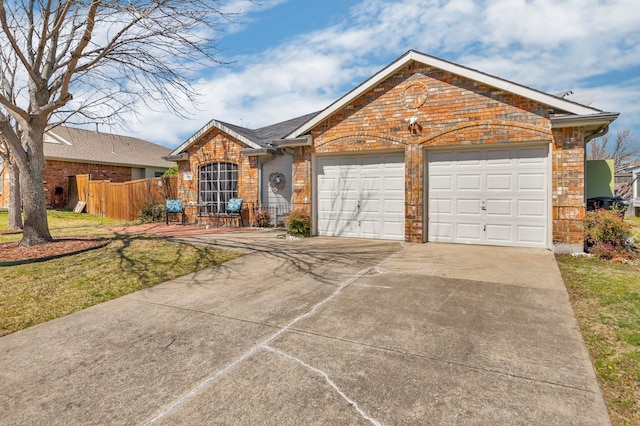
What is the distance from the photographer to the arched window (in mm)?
13406

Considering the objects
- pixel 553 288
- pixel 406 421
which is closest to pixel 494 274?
pixel 553 288

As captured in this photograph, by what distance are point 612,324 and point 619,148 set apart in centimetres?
4593

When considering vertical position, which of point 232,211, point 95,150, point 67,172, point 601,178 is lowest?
point 232,211

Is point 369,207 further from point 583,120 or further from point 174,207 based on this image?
point 174,207

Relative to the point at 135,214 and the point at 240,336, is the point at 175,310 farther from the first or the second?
the point at 135,214

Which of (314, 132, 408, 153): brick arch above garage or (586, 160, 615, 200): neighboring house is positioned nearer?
(314, 132, 408, 153): brick arch above garage

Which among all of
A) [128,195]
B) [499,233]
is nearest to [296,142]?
[499,233]

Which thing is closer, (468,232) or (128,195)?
(468,232)

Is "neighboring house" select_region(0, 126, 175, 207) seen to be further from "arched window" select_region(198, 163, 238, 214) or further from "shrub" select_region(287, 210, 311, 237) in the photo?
"shrub" select_region(287, 210, 311, 237)

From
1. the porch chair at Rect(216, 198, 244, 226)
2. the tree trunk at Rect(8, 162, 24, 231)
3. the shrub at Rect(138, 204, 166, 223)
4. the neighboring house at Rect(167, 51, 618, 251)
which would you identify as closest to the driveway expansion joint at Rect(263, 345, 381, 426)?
the neighboring house at Rect(167, 51, 618, 251)

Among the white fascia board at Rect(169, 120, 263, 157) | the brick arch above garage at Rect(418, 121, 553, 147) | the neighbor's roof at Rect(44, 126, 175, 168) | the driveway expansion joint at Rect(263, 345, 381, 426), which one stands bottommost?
the driveway expansion joint at Rect(263, 345, 381, 426)

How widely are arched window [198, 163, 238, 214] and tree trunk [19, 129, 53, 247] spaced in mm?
6086

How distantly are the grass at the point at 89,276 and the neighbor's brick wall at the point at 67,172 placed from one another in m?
16.2

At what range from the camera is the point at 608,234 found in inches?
282
